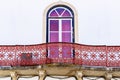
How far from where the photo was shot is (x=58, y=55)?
50.0 ft

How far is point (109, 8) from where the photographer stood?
17.7 meters

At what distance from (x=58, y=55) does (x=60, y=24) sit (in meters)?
2.96

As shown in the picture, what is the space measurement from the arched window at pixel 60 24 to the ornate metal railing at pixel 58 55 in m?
2.24

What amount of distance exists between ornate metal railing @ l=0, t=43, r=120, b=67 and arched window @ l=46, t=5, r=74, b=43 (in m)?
2.24

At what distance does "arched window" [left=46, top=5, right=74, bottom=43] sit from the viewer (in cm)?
1772

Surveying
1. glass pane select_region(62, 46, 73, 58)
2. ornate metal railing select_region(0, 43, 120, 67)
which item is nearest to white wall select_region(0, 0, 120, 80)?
glass pane select_region(62, 46, 73, 58)

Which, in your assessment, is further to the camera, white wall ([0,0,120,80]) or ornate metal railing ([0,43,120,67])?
white wall ([0,0,120,80])

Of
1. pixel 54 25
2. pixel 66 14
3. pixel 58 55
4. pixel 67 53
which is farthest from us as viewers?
pixel 66 14

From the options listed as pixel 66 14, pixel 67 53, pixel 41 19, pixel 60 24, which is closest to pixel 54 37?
pixel 60 24

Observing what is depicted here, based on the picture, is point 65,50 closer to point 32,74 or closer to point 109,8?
point 32,74

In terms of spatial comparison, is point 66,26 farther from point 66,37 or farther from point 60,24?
point 66,37

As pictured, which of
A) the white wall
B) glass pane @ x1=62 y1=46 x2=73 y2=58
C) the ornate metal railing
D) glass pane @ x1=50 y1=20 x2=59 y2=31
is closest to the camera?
the ornate metal railing

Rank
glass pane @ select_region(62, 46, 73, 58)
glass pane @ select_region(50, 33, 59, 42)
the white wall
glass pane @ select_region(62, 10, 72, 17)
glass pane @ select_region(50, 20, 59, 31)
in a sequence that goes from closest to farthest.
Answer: glass pane @ select_region(62, 46, 73, 58), the white wall, glass pane @ select_region(50, 33, 59, 42), glass pane @ select_region(50, 20, 59, 31), glass pane @ select_region(62, 10, 72, 17)

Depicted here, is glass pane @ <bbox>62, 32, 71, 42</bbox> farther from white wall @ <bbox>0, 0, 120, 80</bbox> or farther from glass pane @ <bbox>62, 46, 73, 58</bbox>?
glass pane @ <bbox>62, 46, 73, 58</bbox>
